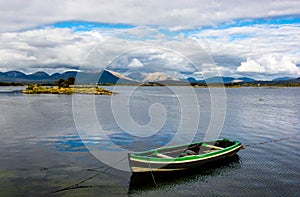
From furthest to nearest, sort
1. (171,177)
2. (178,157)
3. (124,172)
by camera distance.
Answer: (178,157), (124,172), (171,177)

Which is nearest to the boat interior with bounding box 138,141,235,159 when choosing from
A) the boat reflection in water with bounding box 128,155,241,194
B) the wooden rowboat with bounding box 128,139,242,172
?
the wooden rowboat with bounding box 128,139,242,172

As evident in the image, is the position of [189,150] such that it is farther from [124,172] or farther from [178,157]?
[124,172]

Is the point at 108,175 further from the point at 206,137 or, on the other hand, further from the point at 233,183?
the point at 206,137

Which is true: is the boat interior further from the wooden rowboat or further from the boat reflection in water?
the boat reflection in water

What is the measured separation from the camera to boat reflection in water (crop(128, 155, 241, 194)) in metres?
19.2

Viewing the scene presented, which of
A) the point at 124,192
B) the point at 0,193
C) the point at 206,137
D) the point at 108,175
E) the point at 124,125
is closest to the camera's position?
the point at 0,193

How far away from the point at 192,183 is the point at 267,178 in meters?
6.07

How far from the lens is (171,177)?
20.5 meters

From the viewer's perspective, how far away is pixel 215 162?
24.0 metres

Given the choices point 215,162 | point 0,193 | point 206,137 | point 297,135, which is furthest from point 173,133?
point 0,193

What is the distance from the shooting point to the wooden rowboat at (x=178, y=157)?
19531mm

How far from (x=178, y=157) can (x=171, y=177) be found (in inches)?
93.7

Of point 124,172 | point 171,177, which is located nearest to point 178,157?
point 171,177

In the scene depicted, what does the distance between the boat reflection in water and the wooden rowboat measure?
0.45 meters
